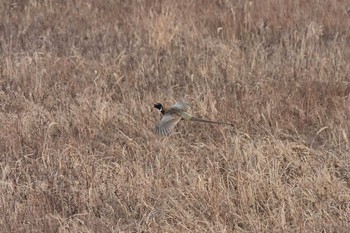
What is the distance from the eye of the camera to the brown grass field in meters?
3.21

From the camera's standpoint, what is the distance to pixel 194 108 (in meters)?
4.48

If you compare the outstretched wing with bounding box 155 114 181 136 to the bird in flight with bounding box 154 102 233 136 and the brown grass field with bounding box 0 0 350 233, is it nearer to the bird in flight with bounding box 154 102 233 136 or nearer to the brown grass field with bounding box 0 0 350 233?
the bird in flight with bounding box 154 102 233 136

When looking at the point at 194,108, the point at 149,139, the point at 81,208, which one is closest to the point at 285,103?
the point at 194,108

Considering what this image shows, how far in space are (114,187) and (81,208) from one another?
0.25 metres

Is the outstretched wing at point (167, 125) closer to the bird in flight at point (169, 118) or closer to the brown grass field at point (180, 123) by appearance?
the bird in flight at point (169, 118)

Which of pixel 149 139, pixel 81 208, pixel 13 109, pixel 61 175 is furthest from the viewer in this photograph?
pixel 13 109

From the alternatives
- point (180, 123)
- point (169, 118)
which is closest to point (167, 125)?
point (169, 118)

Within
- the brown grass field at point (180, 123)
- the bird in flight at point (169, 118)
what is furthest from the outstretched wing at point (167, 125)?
the brown grass field at point (180, 123)

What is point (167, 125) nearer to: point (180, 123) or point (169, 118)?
point (169, 118)

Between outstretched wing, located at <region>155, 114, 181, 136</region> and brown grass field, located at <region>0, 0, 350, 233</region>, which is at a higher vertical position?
outstretched wing, located at <region>155, 114, 181, 136</region>

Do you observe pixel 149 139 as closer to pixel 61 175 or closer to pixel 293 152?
pixel 61 175

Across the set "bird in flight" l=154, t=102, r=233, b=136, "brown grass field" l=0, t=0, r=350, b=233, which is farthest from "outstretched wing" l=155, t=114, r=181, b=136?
"brown grass field" l=0, t=0, r=350, b=233

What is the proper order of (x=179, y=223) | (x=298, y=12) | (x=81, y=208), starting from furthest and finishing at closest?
(x=298, y=12)
(x=81, y=208)
(x=179, y=223)

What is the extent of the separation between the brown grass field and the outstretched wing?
1.13ft
